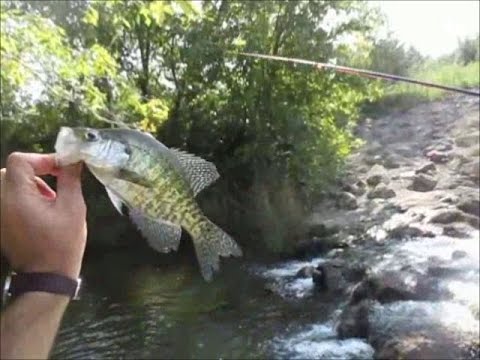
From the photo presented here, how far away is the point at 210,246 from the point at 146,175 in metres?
0.35

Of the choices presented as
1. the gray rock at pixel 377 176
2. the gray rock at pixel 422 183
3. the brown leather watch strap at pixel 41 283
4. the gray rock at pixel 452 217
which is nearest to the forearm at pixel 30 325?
the brown leather watch strap at pixel 41 283

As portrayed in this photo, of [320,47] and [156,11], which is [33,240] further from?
[320,47]

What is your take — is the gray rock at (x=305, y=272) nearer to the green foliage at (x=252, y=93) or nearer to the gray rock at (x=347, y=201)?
the green foliage at (x=252, y=93)

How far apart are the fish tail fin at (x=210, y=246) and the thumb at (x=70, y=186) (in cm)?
40

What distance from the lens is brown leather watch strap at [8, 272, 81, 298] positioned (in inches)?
48.8

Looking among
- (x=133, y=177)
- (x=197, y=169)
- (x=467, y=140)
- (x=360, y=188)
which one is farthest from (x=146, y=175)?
(x=467, y=140)

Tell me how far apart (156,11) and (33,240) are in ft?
16.4

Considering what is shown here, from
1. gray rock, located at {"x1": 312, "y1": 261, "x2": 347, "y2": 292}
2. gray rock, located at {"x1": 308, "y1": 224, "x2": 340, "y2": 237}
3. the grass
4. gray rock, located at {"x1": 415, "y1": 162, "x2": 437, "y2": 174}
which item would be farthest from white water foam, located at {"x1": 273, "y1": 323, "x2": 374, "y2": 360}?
the grass

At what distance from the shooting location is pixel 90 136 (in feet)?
4.56

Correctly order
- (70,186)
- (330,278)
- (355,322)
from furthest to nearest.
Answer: (330,278)
(355,322)
(70,186)

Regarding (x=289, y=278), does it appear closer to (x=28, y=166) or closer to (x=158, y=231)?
(x=158, y=231)

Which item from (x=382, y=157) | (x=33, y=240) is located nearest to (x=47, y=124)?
(x=382, y=157)

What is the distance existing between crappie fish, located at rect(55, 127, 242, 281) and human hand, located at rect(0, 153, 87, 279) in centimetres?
5

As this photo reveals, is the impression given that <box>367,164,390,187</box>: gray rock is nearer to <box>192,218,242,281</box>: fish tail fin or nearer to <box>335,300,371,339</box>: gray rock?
<box>335,300,371,339</box>: gray rock
